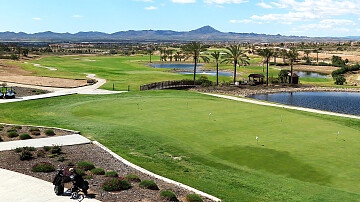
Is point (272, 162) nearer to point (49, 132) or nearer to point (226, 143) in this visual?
point (226, 143)

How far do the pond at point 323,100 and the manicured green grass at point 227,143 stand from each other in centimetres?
2211

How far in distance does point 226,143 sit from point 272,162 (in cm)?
478

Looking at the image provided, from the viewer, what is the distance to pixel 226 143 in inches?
1197

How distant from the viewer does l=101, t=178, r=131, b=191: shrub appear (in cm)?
1943

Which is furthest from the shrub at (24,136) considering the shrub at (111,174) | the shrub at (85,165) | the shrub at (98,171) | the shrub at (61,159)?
the shrub at (111,174)

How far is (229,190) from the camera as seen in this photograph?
826 inches

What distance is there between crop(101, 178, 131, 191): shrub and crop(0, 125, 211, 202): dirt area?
0.79 ft

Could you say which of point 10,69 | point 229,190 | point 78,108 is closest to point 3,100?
point 78,108

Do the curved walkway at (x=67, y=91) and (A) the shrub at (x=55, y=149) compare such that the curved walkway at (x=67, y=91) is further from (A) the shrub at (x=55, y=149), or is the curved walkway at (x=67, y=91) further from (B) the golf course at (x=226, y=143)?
(A) the shrub at (x=55, y=149)

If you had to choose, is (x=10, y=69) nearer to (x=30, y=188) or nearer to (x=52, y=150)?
(x=52, y=150)

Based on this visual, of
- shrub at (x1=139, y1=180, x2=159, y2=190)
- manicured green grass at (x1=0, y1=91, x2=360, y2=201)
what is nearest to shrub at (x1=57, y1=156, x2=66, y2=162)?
manicured green grass at (x1=0, y1=91, x2=360, y2=201)

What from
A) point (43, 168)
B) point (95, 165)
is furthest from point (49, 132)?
point (43, 168)

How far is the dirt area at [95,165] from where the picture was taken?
18859 millimetres

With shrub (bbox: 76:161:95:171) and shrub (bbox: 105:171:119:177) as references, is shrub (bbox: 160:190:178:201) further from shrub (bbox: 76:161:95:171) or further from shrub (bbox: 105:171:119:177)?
shrub (bbox: 76:161:95:171)
